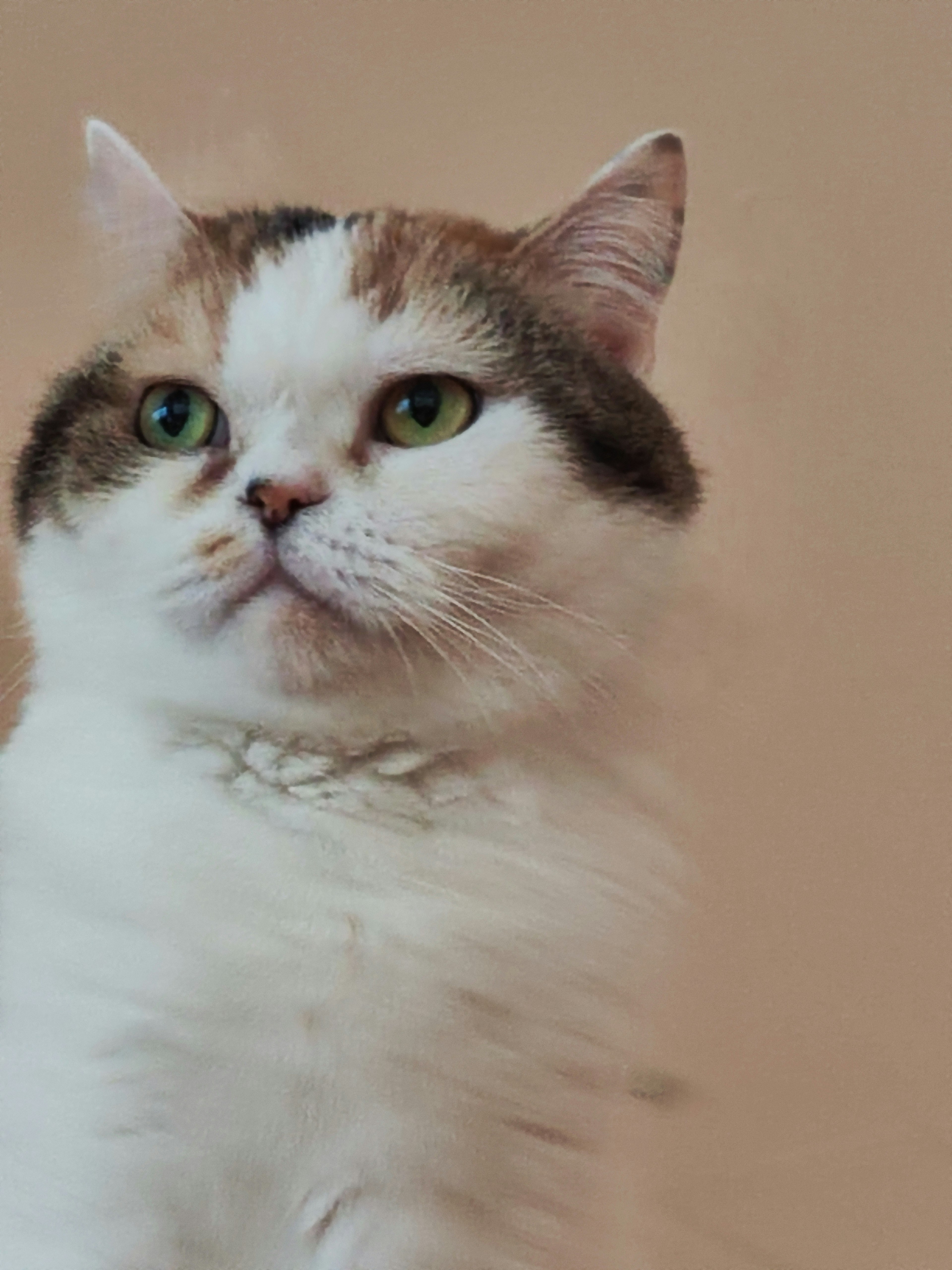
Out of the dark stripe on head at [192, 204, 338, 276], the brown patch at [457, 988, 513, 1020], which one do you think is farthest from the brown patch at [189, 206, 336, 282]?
the brown patch at [457, 988, 513, 1020]

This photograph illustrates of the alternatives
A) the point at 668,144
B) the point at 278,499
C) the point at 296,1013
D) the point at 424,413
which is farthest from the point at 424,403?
the point at 296,1013

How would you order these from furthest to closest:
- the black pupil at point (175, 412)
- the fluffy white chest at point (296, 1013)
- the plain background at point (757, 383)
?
the plain background at point (757, 383), the black pupil at point (175, 412), the fluffy white chest at point (296, 1013)

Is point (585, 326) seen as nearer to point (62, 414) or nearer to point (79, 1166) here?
point (62, 414)

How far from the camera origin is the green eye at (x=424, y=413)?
0.63 m

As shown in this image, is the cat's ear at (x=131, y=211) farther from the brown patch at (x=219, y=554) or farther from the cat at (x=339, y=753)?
the brown patch at (x=219, y=554)

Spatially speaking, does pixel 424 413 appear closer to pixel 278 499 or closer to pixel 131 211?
pixel 278 499

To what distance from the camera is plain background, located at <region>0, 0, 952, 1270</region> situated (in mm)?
792

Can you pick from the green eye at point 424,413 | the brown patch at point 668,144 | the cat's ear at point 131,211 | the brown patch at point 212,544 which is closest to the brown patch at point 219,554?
the brown patch at point 212,544

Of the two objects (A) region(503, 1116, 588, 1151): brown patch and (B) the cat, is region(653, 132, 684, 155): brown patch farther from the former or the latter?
(A) region(503, 1116, 588, 1151): brown patch

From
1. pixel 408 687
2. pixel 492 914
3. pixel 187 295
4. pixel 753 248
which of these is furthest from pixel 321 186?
pixel 492 914

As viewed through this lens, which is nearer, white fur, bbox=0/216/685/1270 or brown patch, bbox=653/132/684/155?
white fur, bbox=0/216/685/1270

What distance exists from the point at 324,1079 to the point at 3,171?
0.62 m

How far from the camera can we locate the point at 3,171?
79 centimetres

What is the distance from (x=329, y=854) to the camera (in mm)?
597
